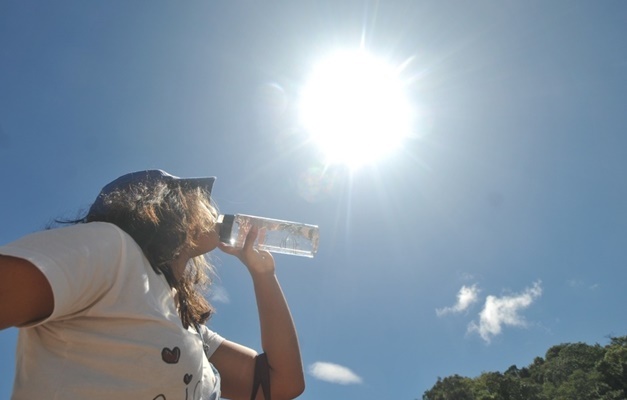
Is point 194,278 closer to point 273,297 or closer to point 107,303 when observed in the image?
point 273,297

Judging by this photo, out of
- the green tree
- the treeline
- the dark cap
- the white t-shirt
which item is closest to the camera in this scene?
the white t-shirt

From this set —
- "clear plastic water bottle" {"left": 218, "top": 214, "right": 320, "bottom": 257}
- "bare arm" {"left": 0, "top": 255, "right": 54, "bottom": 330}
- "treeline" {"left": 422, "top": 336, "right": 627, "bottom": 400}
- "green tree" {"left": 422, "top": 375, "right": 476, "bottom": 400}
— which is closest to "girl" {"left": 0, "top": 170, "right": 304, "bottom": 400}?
"bare arm" {"left": 0, "top": 255, "right": 54, "bottom": 330}

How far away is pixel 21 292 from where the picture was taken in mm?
1109

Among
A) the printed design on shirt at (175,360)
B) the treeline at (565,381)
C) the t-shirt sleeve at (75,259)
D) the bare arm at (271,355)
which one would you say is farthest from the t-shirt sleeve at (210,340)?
the treeline at (565,381)

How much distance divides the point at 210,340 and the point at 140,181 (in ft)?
4.40

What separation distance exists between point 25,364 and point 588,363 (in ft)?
259

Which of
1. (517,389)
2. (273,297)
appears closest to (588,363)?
(517,389)

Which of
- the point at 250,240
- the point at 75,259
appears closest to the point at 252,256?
the point at 250,240

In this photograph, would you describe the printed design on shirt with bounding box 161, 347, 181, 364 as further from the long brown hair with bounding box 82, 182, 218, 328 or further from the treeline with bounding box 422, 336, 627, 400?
the treeline with bounding box 422, 336, 627, 400

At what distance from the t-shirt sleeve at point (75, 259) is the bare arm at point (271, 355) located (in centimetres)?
139

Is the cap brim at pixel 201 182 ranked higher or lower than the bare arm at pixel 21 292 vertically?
higher

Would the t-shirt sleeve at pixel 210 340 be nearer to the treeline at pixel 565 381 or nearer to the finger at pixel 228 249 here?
the finger at pixel 228 249

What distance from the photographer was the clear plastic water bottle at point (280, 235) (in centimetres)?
361

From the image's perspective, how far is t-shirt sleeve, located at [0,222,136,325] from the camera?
1.13 metres
